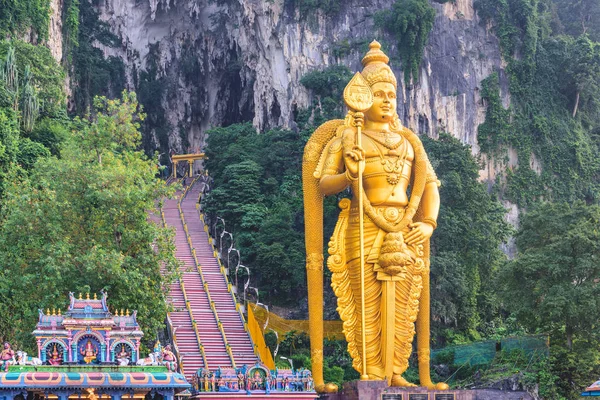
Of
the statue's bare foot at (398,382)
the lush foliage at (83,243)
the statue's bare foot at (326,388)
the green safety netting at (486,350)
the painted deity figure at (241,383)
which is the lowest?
the green safety netting at (486,350)

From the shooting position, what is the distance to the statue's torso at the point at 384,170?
2152cm

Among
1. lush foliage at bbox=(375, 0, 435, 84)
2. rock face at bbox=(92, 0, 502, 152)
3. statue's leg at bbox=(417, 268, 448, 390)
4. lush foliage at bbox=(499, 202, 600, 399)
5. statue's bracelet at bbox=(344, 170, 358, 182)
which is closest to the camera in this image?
statue's bracelet at bbox=(344, 170, 358, 182)

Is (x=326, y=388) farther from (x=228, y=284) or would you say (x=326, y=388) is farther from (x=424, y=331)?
(x=228, y=284)

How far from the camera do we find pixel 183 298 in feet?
97.7

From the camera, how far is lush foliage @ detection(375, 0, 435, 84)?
4272cm

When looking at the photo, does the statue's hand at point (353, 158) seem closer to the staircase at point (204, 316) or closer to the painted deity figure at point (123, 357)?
the painted deity figure at point (123, 357)

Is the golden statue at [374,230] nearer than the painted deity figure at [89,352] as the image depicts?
No

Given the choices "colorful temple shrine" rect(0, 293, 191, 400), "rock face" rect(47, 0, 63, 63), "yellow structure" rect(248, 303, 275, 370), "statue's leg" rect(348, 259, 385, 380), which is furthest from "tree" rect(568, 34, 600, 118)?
"colorful temple shrine" rect(0, 293, 191, 400)

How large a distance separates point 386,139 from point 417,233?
1630 mm

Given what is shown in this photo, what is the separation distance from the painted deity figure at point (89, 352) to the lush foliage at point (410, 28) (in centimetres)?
2662

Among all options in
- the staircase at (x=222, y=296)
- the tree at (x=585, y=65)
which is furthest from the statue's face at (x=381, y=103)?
the tree at (x=585, y=65)

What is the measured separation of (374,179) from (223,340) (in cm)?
745

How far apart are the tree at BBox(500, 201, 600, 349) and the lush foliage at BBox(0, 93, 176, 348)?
729 cm

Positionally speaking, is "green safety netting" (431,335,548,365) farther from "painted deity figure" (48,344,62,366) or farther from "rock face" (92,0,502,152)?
"rock face" (92,0,502,152)
